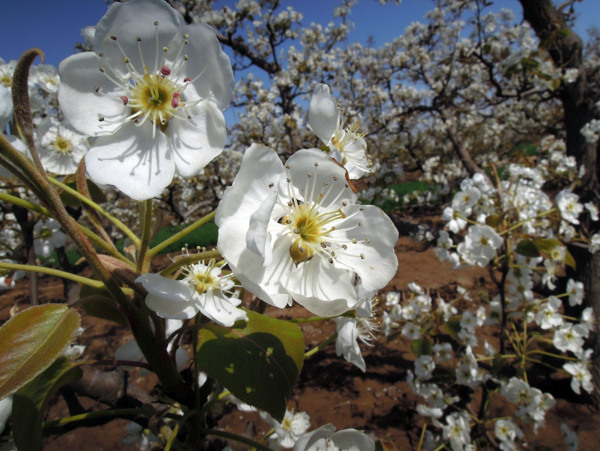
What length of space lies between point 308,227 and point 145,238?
366 millimetres

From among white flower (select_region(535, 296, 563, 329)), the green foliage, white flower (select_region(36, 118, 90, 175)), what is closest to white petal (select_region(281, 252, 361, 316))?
white flower (select_region(36, 118, 90, 175))

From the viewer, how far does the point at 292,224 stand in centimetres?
81

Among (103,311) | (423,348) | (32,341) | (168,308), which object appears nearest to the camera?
(32,341)

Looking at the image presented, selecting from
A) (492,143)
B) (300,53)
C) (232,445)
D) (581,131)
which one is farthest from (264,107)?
(492,143)

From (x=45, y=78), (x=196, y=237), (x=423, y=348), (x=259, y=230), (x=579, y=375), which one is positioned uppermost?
(x=196, y=237)

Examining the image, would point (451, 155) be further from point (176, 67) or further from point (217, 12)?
point (176, 67)

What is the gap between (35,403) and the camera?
750 millimetres

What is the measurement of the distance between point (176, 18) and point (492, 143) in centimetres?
1144

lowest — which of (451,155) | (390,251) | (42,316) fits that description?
(42,316)

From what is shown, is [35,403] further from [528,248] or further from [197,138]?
[528,248]

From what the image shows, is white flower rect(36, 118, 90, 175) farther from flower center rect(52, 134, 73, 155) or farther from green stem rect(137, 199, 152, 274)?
green stem rect(137, 199, 152, 274)

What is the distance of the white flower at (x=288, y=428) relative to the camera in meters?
1.71

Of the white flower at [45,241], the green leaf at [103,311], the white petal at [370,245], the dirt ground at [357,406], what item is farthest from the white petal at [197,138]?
the white flower at [45,241]

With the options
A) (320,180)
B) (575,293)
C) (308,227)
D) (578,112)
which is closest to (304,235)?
(308,227)
